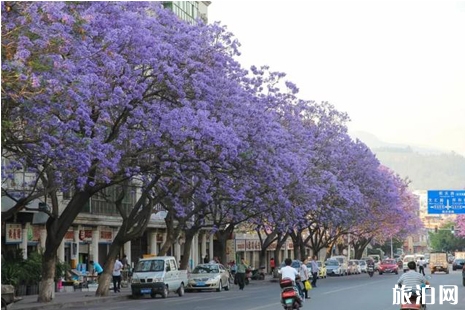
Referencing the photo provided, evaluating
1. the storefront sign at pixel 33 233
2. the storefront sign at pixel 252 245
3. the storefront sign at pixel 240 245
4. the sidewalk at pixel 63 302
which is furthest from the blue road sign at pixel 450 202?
the sidewalk at pixel 63 302

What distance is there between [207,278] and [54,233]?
13.1 meters

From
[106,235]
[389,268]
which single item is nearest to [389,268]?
[389,268]

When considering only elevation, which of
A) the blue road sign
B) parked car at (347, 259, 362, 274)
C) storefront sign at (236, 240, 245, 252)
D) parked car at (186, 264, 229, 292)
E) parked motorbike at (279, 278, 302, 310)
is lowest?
parked car at (347, 259, 362, 274)

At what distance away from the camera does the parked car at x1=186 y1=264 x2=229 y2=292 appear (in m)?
46.6

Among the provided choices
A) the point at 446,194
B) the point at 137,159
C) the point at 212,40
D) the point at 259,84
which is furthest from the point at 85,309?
the point at 446,194

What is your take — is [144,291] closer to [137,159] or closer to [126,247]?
[137,159]

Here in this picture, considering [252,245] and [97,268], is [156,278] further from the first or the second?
[252,245]

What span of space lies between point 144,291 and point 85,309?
326 inches

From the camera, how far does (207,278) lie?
46.6m

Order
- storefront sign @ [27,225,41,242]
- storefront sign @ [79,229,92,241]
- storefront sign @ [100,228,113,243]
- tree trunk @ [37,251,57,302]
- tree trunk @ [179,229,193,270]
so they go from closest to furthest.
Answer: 1. tree trunk @ [37,251,57,302]
2. storefront sign @ [27,225,41,242]
3. tree trunk @ [179,229,193,270]
4. storefront sign @ [79,229,92,241]
5. storefront sign @ [100,228,113,243]

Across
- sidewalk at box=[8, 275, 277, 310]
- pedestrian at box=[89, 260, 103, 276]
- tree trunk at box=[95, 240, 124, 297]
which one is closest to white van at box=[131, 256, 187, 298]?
sidewalk at box=[8, 275, 277, 310]

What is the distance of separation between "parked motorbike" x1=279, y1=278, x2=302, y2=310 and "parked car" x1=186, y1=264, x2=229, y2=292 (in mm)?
22847

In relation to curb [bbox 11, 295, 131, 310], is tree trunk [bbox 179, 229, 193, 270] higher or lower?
higher

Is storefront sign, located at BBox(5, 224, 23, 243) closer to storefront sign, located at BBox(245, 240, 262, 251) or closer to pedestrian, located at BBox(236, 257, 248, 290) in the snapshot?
pedestrian, located at BBox(236, 257, 248, 290)
